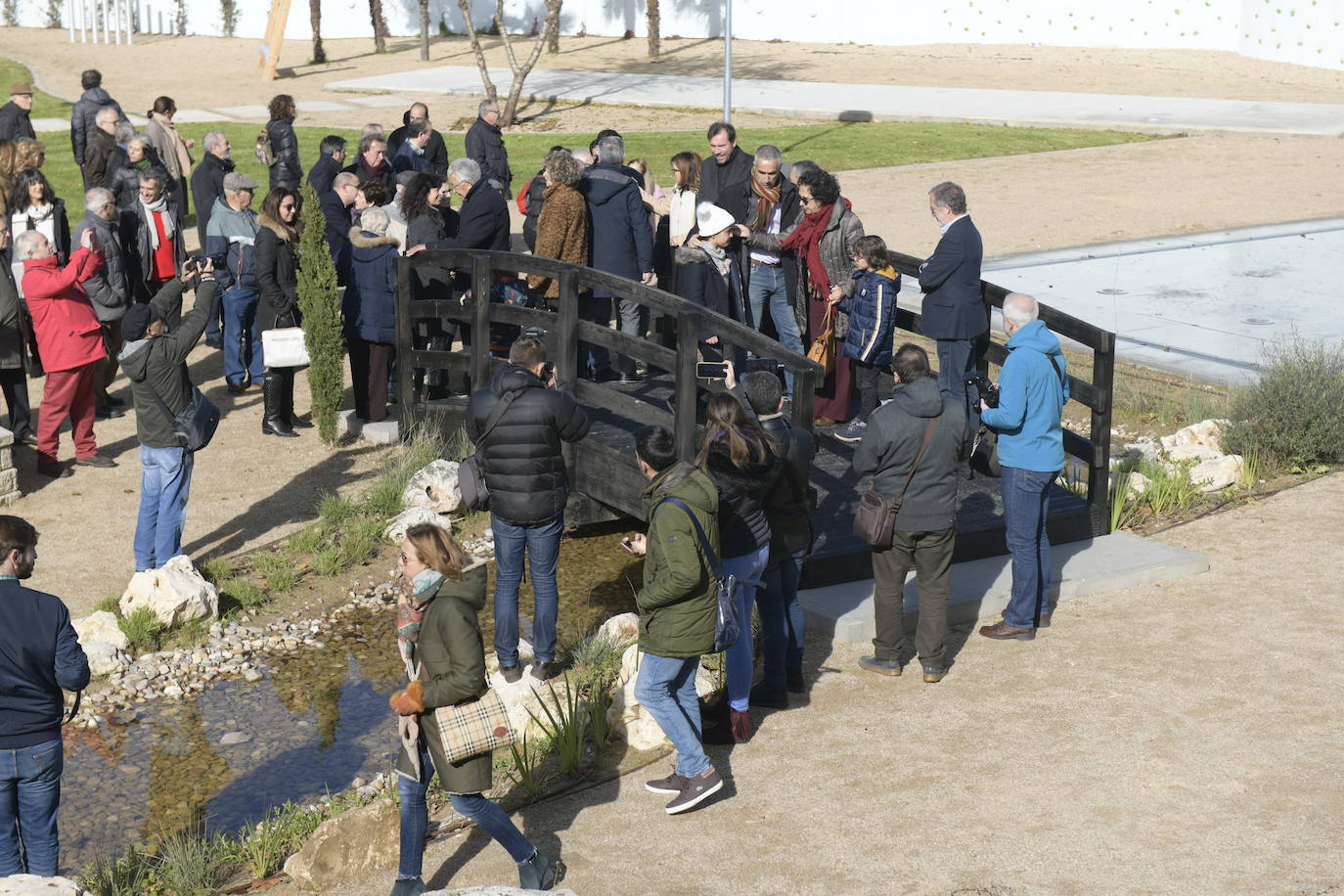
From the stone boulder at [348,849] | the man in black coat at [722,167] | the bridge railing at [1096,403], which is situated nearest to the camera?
the stone boulder at [348,849]

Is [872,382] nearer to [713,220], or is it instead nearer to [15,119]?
[713,220]

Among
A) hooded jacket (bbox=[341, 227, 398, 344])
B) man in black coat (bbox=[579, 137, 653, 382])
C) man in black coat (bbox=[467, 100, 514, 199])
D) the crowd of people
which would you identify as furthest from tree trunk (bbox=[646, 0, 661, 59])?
man in black coat (bbox=[579, 137, 653, 382])

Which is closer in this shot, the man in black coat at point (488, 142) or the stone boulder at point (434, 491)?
the stone boulder at point (434, 491)

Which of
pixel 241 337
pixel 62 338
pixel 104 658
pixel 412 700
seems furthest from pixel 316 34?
pixel 412 700

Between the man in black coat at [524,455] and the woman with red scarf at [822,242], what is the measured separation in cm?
297

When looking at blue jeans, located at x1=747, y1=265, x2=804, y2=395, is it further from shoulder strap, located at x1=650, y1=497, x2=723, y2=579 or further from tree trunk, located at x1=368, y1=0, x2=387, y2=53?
tree trunk, located at x1=368, y1=0, x2=387, y2=53

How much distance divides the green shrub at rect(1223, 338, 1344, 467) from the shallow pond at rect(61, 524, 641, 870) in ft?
17.3

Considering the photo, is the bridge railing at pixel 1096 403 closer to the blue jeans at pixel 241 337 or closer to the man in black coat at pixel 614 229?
the man in black coat at pixel 614 229

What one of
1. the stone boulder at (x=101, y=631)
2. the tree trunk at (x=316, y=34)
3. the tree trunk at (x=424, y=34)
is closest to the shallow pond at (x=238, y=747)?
the stone boulder at (x=101, y=631)

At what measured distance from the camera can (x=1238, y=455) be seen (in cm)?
1085

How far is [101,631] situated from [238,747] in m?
1.32

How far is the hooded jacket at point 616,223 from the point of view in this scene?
11016 mm

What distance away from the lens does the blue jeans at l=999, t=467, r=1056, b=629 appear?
7895mm

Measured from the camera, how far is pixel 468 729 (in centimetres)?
542
